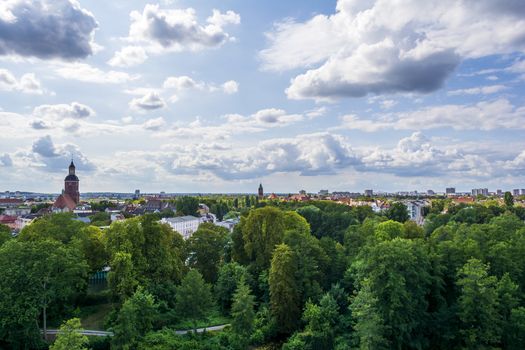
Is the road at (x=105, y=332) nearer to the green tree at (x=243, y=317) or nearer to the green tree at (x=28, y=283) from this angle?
the green tree at (x=28, y=283)

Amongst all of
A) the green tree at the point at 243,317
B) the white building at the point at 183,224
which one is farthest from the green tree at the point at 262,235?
the white building at the point at 183,224

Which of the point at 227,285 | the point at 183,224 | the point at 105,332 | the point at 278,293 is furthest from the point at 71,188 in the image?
the point at 278,293

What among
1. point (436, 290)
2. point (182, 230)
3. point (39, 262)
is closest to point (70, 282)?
point (39, 262)

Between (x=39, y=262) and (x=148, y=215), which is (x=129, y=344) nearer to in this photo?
(x=39, y=262)

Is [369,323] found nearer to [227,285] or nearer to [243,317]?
[243,317]

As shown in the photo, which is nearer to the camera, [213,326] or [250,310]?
[250,310]

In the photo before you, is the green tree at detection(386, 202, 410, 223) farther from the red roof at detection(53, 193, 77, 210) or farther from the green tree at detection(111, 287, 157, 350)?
the red roof at detection(53, 193, 77, 210)

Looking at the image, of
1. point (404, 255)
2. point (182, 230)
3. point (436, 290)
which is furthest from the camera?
point (182, 230)

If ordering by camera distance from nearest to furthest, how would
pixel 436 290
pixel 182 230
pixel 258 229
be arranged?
pixel 436 290 → pixel 258 229 → pixel 182 230
